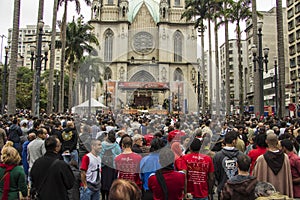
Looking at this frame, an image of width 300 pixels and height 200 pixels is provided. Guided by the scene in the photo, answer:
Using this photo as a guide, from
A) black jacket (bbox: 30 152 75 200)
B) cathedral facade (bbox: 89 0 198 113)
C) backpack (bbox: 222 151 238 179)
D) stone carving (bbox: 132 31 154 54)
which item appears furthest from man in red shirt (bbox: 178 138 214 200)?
stone carving (bbox: 132 31 154 54)

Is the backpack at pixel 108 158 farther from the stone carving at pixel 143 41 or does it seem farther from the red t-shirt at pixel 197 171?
the stone carving at pixel 143 41

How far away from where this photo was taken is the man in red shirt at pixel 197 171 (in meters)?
3.94

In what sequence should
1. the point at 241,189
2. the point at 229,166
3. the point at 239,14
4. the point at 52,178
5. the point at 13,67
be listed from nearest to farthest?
the point at 241,189 → the point at 52,178 → the point at 229,166 → the point at 13,67 → the point at 239,14

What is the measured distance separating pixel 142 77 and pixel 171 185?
3.80 meters

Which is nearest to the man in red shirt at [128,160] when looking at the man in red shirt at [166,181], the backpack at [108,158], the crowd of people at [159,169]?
the crowd of people at [159,169]

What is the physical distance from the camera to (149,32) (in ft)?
15.3

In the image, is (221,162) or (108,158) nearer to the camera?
(108,158)

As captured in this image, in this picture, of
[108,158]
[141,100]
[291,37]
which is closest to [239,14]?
[141,100]

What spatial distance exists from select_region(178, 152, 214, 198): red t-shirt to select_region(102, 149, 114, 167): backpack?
1.03 metres

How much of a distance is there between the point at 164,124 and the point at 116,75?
1.93 metres

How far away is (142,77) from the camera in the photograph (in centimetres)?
657

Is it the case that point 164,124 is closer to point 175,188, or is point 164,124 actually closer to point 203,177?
point 203,177

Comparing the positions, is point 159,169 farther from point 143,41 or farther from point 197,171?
point 143,41

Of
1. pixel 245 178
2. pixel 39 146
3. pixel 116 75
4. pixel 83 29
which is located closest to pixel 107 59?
pixel 116 75
